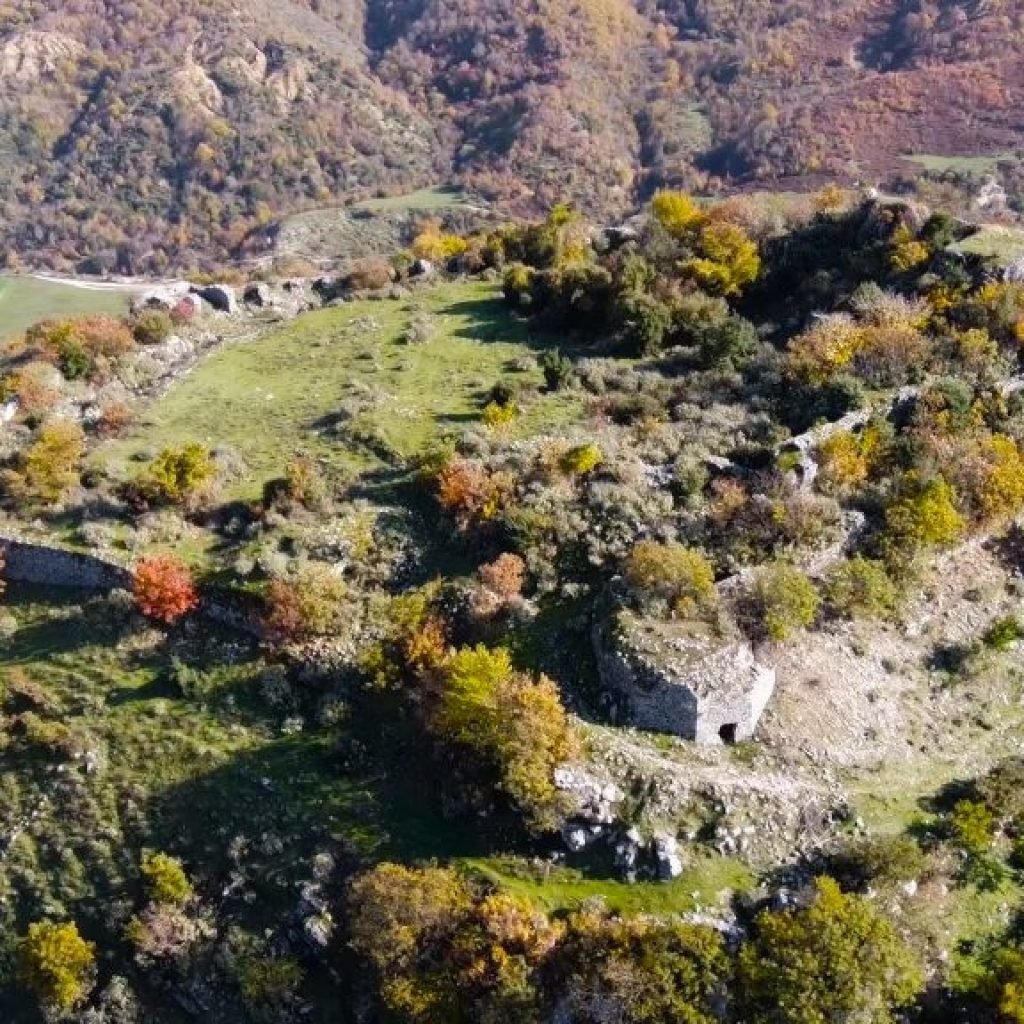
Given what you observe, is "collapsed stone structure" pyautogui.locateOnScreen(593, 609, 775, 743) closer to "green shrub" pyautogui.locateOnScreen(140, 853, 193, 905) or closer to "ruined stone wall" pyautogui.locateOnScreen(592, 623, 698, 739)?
"ruined stone wall" pyautogui.locateOnScreen(592, 623, 698, 739)

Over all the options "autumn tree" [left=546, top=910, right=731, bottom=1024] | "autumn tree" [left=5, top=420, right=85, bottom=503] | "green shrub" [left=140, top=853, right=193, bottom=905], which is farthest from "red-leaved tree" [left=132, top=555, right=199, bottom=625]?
"autumn tree" [left=546, top=910, right=731, bottom=1024]

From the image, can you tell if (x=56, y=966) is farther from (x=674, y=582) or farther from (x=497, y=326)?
(x=497, y=326)

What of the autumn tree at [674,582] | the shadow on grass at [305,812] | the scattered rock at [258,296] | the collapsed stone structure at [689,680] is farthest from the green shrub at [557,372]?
the scattered rock at [258,296]

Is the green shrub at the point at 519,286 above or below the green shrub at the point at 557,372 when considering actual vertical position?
above

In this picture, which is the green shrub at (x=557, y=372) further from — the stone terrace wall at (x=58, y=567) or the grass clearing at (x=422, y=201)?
the grass clearing at (x=422, y=201)

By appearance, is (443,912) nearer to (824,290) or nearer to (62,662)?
(62,662)
